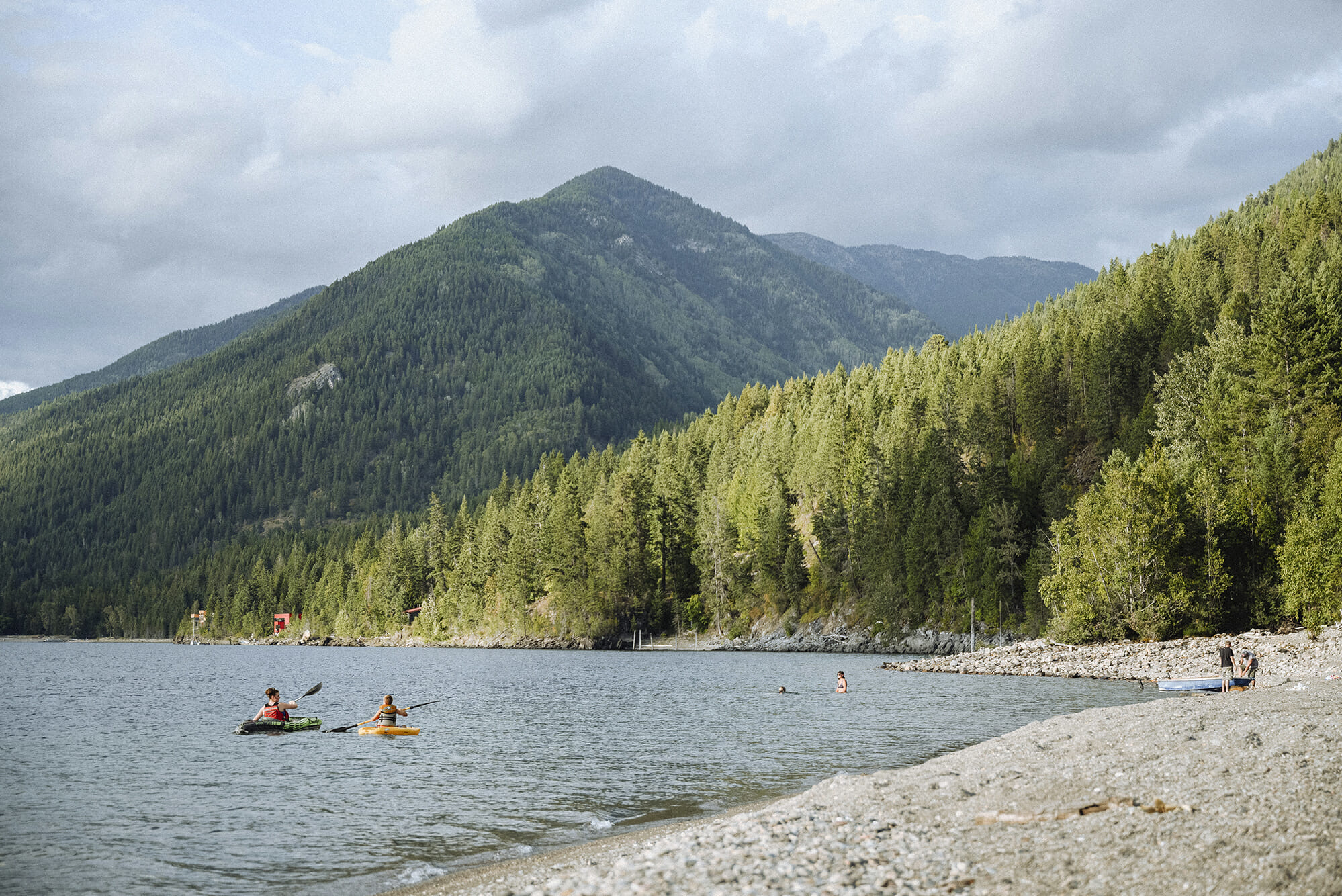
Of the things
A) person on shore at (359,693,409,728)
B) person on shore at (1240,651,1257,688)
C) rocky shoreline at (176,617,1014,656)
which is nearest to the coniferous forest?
rocky shoreline at (176,617,1014,656)

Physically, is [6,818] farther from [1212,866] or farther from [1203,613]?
[1203,613]

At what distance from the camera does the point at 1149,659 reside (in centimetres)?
6831

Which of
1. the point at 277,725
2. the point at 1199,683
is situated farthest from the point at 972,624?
the point at 277,725

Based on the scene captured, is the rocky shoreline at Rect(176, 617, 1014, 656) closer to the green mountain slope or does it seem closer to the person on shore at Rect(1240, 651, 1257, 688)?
the green mountain slope

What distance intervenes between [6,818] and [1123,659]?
67.8 m

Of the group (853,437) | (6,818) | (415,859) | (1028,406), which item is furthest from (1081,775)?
(853,437)

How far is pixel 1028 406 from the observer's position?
115 meters

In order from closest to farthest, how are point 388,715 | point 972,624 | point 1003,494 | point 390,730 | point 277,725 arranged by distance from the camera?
point 277,725, point 390,730, point 388,715, point 972,624, point 1003,494

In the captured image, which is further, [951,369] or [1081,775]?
[951,369]

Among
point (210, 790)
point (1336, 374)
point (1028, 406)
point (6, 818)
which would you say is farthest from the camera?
point (1028, 406)

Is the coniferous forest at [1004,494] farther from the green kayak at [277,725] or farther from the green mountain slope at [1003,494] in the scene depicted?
the green kayak at [277,725]

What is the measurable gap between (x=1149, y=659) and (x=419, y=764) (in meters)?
54.7

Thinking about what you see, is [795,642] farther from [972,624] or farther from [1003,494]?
[1003,494]

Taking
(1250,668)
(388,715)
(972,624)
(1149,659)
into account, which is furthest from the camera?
(972,624)
